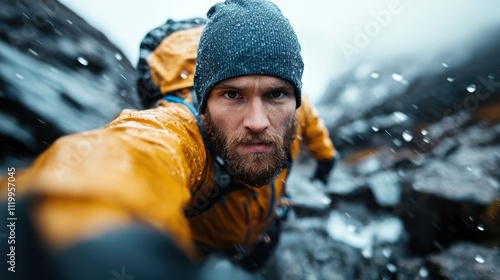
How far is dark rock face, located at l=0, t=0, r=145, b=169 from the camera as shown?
2.43 m

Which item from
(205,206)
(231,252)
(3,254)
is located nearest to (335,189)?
(231,252)

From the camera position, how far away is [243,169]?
1.67 meters

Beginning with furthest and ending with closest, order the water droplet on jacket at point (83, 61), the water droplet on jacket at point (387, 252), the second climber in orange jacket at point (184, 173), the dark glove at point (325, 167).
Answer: the water droplet on jacket at point (83, 61), the dark glove at point (325, 167), the water droplet on jacket at point (387, 252), the second climber in orange jacket at point (184, 173)

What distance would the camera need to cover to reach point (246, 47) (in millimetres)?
1700

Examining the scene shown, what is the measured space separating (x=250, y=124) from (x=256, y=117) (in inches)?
1.8

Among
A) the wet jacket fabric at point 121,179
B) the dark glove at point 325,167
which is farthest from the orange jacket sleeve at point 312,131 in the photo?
the wet jacket fabric at point 121,179

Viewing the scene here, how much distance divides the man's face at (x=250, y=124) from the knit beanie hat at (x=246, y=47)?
56 millimetres

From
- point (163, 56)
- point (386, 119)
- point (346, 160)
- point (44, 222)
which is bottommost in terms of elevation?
point (346, 160)

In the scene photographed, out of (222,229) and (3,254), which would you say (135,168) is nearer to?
(3,254)

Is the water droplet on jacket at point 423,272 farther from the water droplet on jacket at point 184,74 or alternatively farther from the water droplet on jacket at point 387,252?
the water droplet on jacket at point 184,74

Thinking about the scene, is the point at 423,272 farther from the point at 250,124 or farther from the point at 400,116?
the point at 400,116

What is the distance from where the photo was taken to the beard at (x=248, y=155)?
1619 millimetres

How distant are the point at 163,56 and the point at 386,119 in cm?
394

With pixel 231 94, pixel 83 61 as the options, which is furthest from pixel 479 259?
pixel 83 61
